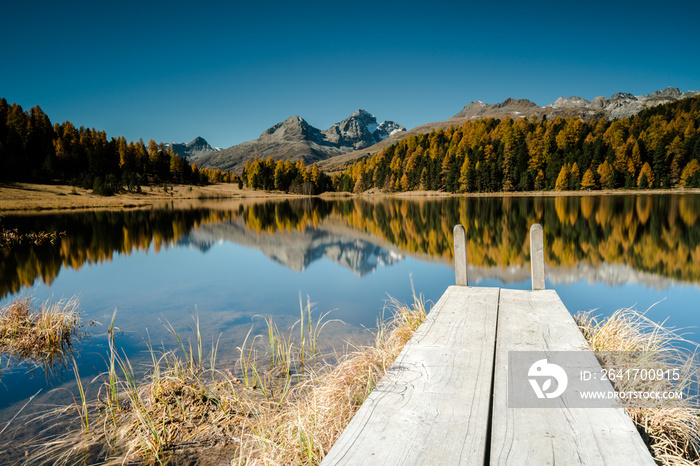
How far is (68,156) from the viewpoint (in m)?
80.5

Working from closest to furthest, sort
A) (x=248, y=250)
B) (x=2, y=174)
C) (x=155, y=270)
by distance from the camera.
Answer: (x=155, y=270), (x=248, y=250), (x=2, y=174)

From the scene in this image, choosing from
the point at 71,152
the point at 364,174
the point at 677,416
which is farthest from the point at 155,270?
the point at 364,174

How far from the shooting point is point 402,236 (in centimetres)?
2244

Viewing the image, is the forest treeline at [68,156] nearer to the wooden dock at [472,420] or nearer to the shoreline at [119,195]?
the shoreline at [119,195]

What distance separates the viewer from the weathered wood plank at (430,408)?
2250 mm

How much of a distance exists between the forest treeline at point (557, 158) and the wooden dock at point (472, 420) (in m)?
91.6

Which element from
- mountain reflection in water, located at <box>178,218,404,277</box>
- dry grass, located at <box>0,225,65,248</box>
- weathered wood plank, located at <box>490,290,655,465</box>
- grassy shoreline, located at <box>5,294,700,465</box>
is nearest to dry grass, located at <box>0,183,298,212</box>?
dry grass, located at <box>0,225,65,248</box>

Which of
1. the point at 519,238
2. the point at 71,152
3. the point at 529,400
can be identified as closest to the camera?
the point at 529,400

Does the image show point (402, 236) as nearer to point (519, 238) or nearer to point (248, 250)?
point (519, 238)

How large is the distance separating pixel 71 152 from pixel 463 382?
102m

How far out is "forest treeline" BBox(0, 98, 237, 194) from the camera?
71938 millimetres

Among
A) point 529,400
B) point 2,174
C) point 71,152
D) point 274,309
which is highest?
point 71,152

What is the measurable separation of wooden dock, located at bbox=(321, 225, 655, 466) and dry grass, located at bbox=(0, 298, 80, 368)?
6370 mm

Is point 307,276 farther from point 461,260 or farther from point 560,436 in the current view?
point 560,436
